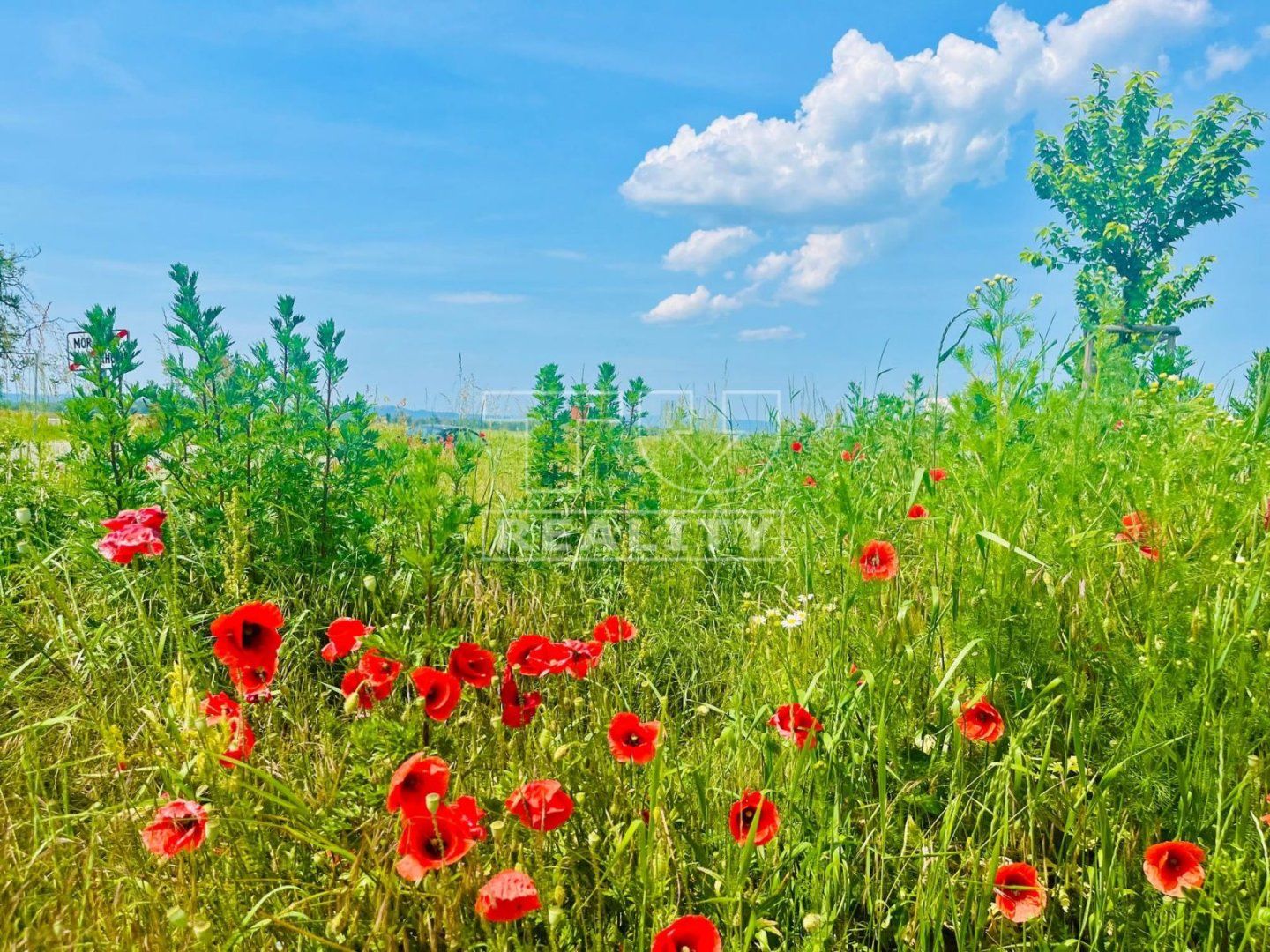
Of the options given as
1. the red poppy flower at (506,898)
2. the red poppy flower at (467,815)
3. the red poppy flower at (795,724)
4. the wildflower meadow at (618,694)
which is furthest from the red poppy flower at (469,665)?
the red poppy flower at (795,724)

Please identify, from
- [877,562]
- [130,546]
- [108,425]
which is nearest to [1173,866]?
[877,562]

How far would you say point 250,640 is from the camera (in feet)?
4.89

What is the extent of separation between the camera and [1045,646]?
179 cm

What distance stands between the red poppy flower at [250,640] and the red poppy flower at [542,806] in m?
0.59

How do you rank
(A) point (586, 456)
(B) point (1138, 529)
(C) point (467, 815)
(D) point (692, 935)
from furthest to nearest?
1. (A) point (586, 456)
2. (B) point (1138, 529)
3. (C) point (467, 815)
4. (D) point (692, 935)

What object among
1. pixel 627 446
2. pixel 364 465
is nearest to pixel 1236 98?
pixel 627 446

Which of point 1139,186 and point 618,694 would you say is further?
point 1139,186

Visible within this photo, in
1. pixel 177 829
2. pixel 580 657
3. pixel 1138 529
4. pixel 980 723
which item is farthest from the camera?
pixel 1138 529

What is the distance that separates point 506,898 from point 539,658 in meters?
0.54

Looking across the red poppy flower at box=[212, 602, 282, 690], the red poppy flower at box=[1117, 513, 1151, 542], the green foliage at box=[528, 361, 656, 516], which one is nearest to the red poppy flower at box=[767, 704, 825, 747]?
the red poppy flower at box=[212, 602, 282, 690]

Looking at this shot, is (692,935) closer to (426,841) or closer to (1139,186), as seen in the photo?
(426,841)

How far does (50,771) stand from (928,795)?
222 centimetres

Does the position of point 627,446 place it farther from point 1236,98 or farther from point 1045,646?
point 1236,98

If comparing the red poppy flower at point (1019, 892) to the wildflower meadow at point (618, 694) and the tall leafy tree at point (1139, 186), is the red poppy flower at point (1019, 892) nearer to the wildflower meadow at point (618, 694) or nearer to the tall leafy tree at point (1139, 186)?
the wildflower meadow at point (618, 694)
